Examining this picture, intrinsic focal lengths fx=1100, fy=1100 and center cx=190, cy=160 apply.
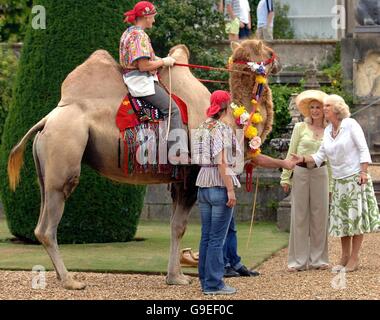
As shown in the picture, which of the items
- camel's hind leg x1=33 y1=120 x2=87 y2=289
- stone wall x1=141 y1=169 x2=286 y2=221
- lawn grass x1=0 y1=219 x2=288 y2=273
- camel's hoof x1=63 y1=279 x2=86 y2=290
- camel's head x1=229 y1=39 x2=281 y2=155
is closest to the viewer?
camel's hoof x1=63 y1=279 x2=86 y2=290

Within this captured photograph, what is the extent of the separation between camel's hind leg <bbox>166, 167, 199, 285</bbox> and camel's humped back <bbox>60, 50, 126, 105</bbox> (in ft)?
3.20

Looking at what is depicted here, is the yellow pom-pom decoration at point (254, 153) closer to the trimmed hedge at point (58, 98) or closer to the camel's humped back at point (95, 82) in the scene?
the camel's humped back at point (95, 82)

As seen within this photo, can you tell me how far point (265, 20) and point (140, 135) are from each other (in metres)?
11.0

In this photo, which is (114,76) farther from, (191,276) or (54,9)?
(54,9)

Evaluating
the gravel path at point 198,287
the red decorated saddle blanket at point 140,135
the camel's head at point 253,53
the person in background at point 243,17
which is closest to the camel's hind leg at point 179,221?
the gravel path at point 198,287

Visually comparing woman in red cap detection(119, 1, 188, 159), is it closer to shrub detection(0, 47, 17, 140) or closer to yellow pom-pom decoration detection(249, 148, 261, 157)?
yellow pom-pom decoration detection(249, 148, 261, 157)

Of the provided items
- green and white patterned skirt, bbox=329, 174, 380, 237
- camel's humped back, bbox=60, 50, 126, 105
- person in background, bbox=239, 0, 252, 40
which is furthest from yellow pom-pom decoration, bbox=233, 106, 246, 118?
person in background, bbox=239, 0, 252, 40

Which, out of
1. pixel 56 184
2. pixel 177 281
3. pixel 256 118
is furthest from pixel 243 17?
pixel 56 184

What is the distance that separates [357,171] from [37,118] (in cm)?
375

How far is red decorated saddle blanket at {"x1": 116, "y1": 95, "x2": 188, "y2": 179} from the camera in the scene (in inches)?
368

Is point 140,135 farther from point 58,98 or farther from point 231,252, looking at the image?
point 58,98

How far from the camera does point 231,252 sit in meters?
9.97

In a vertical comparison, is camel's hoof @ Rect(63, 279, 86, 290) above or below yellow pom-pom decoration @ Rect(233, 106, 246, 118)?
below

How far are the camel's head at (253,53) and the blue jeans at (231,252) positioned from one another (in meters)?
1.46
